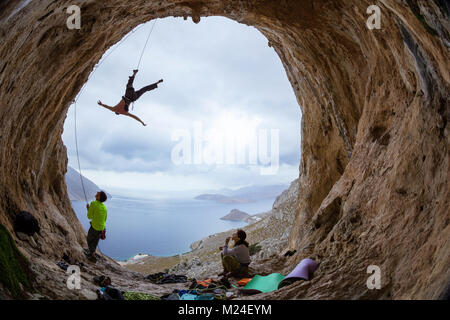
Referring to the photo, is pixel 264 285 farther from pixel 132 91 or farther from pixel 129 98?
pixel 132 91

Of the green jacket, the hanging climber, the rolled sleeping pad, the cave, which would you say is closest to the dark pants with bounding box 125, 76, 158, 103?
the hanging climber

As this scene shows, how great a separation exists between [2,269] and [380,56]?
10.1m

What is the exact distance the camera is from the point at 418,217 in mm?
5551

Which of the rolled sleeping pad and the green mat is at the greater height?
the rolled sleeping pad

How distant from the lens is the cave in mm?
5047

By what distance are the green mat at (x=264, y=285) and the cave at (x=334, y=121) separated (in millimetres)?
1210

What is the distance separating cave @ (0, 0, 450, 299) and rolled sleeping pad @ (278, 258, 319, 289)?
0.32 meters

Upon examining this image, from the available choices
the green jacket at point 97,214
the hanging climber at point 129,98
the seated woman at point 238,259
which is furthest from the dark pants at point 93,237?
the hanging climber at point 129,98

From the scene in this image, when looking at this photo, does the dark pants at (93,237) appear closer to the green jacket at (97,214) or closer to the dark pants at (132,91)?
the green jacket at (97,214)

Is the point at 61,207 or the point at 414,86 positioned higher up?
the point at 414,86

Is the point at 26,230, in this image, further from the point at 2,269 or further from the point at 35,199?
the point at 2,269

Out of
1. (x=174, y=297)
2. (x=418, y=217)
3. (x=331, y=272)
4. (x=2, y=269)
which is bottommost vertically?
(x=174, y=297)

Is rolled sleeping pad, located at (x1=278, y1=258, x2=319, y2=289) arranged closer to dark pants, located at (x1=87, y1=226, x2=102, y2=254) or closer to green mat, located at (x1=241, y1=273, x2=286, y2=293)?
green mat, located at (x1=241, y1=273, x2=286, y2=293)
